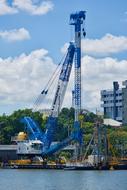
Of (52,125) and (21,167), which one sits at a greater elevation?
(52,125)

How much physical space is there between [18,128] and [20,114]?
446 cm

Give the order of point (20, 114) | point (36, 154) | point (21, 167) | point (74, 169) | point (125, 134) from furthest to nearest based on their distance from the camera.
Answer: point (20, 114) → point (125, 134) → point (36, 154) → point (21, 167) → point (74, 169)

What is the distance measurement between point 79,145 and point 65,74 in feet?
46.8

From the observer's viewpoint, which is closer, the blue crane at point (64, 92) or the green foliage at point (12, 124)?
the blue crane at point (64, 92)

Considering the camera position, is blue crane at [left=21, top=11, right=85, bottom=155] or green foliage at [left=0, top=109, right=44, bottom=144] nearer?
blue crane at [left=21, top=11, right=85, bottom=155]

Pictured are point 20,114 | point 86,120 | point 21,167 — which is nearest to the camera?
point 21,167

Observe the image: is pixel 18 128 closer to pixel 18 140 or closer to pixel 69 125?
pixel 69 125

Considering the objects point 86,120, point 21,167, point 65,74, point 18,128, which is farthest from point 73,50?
point 86,120

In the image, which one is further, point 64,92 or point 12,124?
point 12,124

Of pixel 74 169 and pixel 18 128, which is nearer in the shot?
pixel 74 169

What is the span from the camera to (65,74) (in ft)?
467

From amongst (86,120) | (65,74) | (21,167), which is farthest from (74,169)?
(86,120)

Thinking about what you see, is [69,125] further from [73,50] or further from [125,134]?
[73,50]

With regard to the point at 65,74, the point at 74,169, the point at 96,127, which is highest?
the point at 65,74
